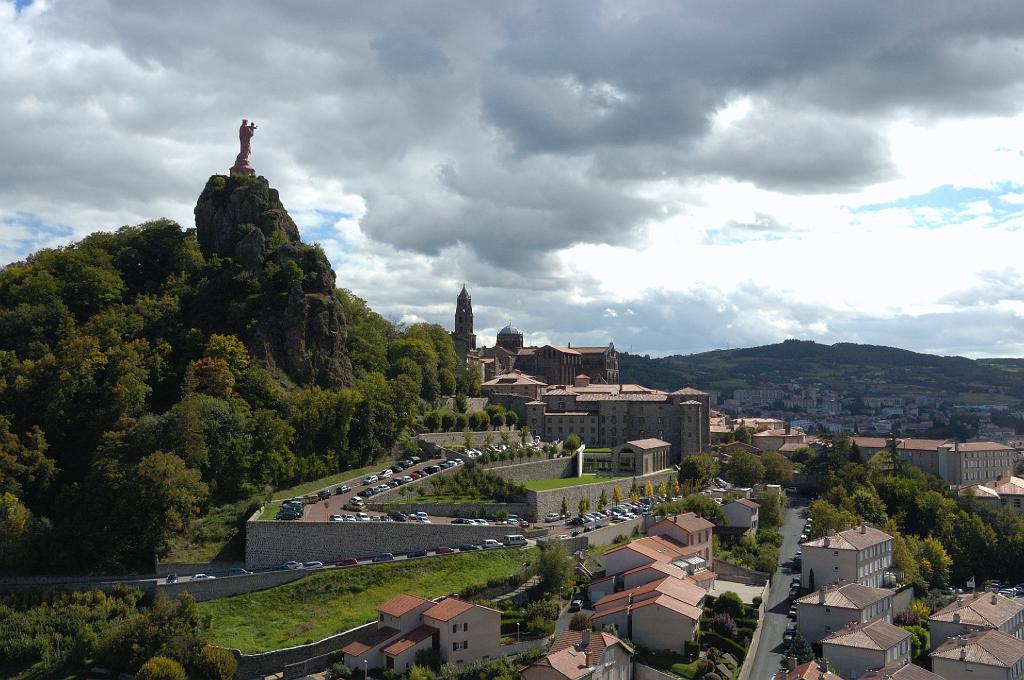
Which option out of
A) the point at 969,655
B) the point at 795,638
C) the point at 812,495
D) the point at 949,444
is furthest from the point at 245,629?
the point at 949,444

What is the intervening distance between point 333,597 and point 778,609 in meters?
22.8

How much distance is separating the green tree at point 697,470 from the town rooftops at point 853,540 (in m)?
13.2

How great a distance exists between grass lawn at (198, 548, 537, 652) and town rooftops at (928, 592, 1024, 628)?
2163cm

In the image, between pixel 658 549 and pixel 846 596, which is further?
pixel 658 549

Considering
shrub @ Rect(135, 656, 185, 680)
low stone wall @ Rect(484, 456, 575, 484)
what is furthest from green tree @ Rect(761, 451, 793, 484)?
shrub @ Rect(135, 656, 185, 680)

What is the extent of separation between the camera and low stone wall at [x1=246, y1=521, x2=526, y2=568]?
44531 mm

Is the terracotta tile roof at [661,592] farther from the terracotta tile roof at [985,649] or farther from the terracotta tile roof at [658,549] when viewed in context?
the terracotta tile roof at [985,649]

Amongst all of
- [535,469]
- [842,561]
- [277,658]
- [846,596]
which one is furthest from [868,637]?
[277,658]

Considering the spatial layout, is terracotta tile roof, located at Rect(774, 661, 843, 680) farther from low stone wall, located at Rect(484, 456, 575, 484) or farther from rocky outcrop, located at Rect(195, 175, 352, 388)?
rocky outcrop, located at Rect(195, 175, 352, 388)

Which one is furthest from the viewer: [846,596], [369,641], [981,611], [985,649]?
[981,611]

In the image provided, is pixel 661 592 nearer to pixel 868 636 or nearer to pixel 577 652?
pixel 577 652

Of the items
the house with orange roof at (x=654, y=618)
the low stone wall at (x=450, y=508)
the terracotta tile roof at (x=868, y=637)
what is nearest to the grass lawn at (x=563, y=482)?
the low stone wall at (x=450, y=508)

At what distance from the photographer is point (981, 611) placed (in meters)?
47.4

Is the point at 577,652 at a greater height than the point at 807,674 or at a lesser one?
greater
